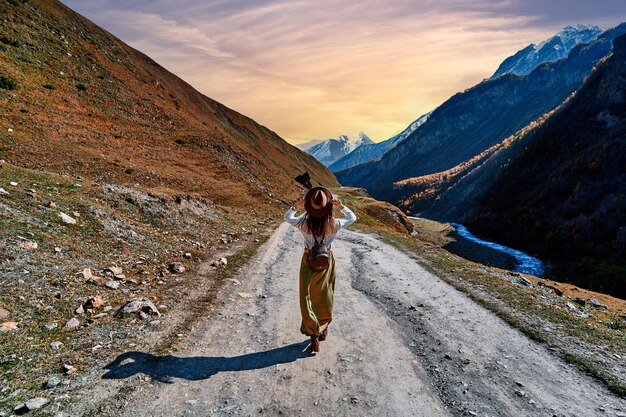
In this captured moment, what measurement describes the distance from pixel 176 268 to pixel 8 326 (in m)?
6.02

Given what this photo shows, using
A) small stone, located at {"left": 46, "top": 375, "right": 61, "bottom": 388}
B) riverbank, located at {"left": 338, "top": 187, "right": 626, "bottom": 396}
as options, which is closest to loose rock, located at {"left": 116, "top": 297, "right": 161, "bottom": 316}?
small stone, located at {"left": 46, "top": 375, "right": 61, "bottom": 388}

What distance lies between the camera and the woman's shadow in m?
6.79

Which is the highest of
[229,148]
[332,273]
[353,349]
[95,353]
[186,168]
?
[229,148]

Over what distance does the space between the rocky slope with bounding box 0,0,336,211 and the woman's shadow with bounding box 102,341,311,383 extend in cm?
2105

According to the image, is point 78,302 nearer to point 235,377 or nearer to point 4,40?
point 235,377

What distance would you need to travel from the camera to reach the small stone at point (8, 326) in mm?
7328

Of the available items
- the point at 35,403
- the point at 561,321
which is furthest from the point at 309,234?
the point at 561,321

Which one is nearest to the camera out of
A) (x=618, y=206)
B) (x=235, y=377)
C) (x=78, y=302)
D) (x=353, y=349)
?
(x=235, y=377)

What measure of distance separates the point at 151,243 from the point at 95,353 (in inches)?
341

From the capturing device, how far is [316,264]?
7.86m

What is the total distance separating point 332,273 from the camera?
328 inches

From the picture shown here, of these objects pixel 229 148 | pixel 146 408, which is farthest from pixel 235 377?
pixel 229 148

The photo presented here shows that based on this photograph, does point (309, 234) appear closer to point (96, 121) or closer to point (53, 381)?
point (53, 381)

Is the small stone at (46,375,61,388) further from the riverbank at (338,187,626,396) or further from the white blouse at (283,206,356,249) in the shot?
the riverbank at (338,187,626,396)
